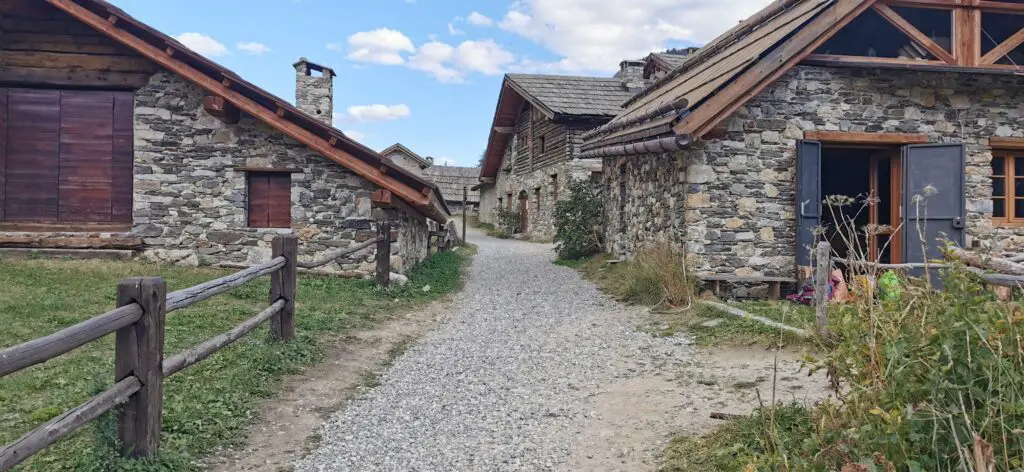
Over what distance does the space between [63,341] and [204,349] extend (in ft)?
4.99

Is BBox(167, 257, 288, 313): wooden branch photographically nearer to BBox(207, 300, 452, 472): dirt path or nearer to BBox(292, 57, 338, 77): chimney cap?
BBox(207, 300, 452, 472): dirt path

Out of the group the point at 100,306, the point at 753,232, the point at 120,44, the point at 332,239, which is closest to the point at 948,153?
the point at 753,232

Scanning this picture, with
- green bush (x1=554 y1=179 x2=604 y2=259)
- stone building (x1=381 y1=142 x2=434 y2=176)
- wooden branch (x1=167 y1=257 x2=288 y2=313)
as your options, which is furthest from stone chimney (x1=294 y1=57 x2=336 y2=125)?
stone building (x1=381 y1=142 x2=434 y2=176)

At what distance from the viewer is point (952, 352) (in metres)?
2.63

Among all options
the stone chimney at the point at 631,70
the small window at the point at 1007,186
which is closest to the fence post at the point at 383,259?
the small window at the point at 1007,186

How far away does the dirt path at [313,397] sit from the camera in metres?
4.09

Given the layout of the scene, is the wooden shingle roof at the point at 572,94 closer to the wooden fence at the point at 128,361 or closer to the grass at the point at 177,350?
the grass at the point at 177,350

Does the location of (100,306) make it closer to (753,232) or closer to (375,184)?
(375,184)

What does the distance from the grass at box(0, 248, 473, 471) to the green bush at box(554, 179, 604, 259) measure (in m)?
5.35

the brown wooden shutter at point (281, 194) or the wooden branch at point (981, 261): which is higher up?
the brown wooden shutter at point (281, 194)

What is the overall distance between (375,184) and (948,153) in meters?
8.00

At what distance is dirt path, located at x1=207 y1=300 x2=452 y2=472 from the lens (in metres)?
4.09

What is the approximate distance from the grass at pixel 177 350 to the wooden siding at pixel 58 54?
2.76 meters

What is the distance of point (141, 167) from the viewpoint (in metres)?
10.6
